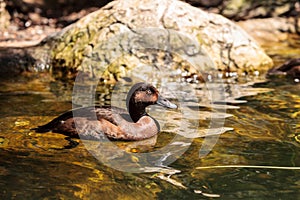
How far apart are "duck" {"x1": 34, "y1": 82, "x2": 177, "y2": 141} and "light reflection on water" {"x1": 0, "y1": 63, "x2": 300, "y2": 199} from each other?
0.39 ft

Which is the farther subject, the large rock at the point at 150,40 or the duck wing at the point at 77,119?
the large rock at the point at 150,40

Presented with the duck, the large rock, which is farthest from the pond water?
the large rock

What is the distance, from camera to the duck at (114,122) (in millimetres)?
6469

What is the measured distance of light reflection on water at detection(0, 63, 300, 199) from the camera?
16.2ft

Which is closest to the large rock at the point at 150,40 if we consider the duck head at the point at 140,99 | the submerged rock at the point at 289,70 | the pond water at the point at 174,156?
the submerged rock at the point at 289,70

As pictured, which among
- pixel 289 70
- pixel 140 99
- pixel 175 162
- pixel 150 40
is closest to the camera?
pixel 175 162

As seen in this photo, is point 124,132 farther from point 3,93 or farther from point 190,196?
point 3,93

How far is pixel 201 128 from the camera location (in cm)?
703

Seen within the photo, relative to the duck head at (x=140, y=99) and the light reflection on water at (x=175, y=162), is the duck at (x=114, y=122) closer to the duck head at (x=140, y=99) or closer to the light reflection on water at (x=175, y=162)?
the duck head at (x=140, y=99)

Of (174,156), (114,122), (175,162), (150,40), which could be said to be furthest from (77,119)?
(150,40)

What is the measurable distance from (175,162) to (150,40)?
5376 millimetres

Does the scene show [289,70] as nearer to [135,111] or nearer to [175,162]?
[135,111]

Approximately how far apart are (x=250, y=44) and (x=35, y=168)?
7199 mm

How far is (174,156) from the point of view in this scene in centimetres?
593
